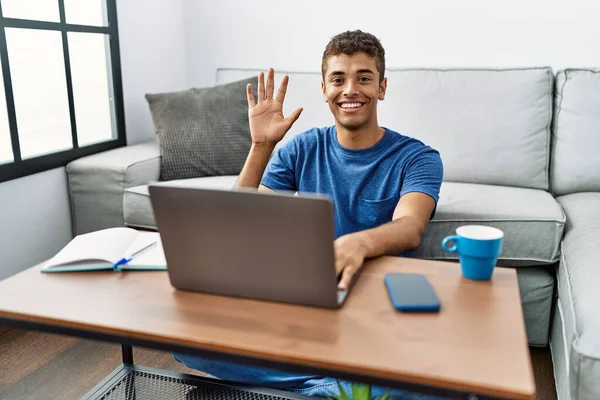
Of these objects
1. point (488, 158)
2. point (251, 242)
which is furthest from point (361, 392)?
point (488, 158)

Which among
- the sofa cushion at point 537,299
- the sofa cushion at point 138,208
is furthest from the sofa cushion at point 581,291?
the sofa cushion at point 138,208

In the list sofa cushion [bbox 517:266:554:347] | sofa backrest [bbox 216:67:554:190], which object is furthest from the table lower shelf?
sofa backrest [bbox 216:67:554:190]

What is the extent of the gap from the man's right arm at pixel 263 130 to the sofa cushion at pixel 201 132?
100 cm

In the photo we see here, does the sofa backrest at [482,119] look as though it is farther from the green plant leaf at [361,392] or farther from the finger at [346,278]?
the green plant leaf at [361,392]

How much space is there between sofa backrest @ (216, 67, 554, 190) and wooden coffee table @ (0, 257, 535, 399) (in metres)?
1.33

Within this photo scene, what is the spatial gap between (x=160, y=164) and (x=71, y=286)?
1.50m

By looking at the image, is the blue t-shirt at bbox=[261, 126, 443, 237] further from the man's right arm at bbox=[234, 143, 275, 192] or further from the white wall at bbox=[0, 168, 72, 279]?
the white wall at bbox=[0, 168, 72, 279]

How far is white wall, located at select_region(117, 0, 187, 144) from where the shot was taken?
9.46 feet

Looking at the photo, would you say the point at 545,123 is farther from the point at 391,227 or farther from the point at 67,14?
the point at 67,14

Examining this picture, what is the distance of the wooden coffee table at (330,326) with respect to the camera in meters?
0.76

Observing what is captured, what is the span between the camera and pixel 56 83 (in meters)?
2.52

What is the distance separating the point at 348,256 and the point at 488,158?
1453 millimetres

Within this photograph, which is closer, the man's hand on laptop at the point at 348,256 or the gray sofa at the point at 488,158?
the man's hand on laptop at the point at 348,256

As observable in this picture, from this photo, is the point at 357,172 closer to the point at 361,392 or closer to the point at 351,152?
the point at 351,152
